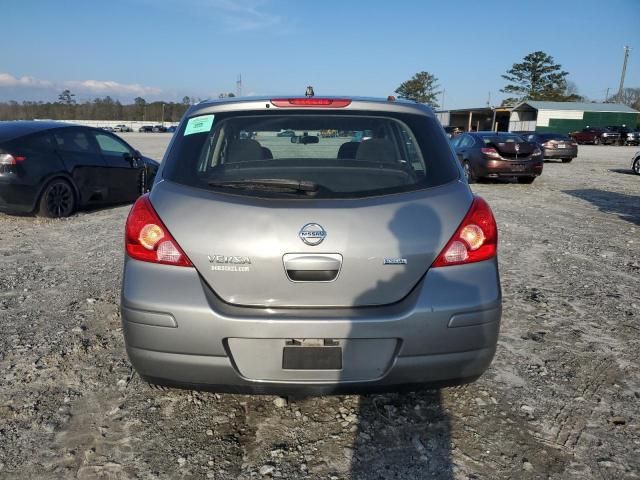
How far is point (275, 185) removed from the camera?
2.34 m

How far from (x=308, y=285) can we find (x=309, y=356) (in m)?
0.31

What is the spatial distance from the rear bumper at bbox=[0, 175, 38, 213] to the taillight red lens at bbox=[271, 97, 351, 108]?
6.38 m

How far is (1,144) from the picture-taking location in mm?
7285

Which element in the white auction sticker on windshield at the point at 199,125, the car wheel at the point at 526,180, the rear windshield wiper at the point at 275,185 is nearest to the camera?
the rear windshield wiper at the point at 275,185

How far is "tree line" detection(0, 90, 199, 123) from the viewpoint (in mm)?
100831

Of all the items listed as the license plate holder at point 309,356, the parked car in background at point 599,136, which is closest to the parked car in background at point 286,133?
the license plate holder at point 309,356

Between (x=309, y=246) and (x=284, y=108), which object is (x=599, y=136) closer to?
(x=284, y=108)

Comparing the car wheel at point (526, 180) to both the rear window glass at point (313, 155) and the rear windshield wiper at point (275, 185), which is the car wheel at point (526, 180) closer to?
the rear window glass at point (313, 155)

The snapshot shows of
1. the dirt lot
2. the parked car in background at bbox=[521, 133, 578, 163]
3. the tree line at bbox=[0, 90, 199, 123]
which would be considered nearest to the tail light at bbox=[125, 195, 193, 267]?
the dirt lot

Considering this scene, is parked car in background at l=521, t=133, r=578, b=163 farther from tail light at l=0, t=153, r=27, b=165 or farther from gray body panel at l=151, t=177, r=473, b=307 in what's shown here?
gray body panel at l=151, t=177, r=473, b=307

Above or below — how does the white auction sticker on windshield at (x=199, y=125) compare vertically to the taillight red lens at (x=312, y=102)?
below

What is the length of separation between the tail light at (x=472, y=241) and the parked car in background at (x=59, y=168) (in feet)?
17.6

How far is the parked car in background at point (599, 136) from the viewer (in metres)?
42.9

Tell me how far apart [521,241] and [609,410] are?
438 cm
